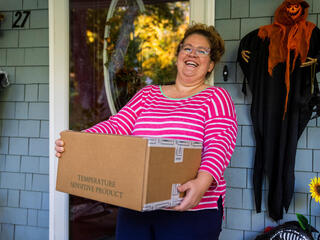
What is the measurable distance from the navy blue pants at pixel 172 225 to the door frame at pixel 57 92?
146 centimetres

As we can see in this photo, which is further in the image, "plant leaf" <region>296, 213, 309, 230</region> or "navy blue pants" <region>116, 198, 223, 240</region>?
"plant leaf" <region>296, 213, 309, 230</region>

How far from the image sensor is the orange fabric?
81.6 inches

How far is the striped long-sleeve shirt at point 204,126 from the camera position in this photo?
4.47 ft

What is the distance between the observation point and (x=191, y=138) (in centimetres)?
142

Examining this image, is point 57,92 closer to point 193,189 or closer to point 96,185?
point 96,185

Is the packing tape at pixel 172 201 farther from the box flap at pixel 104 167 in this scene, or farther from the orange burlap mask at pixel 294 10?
the orange burlap mask at pixel 294 10

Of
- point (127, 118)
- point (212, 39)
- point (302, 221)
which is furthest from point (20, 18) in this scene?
point (302, 221)

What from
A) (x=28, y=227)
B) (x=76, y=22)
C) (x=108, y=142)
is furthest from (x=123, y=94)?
(x=108, y=142)

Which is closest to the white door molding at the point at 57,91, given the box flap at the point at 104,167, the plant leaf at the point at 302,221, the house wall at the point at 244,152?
the house wall at the point at 244,152

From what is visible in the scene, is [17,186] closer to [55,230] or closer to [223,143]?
[55,230]

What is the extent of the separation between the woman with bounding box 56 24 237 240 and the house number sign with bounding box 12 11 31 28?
5.54 feet

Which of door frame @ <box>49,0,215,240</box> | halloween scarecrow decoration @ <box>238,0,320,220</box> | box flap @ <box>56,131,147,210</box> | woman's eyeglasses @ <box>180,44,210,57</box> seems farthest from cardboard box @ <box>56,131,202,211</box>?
door frame @ <box>49,0,215,240</box>

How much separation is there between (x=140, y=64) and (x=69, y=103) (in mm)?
649

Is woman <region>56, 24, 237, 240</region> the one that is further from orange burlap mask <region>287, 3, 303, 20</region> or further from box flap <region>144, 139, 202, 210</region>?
orange burlap mask <region>287, 3, 303, 20</region>
